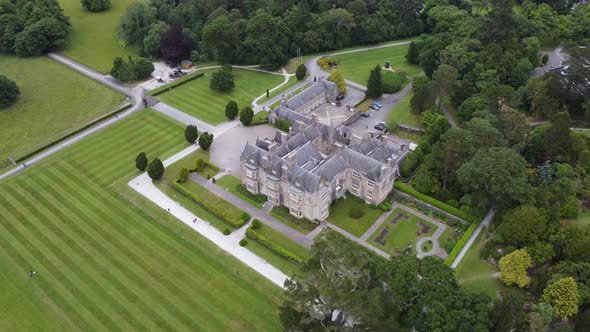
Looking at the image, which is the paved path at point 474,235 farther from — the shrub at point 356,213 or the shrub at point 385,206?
the shrub at point 356,213

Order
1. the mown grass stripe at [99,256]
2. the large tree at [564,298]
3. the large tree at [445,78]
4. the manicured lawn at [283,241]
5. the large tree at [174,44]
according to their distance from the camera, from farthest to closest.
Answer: the large tree at [174,44], the large tree at [445,78], the manicured lawn at [283,241], the mown grass stripe at [99,256], the large tree at [564,298]

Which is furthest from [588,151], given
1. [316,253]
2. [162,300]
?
[162,300]

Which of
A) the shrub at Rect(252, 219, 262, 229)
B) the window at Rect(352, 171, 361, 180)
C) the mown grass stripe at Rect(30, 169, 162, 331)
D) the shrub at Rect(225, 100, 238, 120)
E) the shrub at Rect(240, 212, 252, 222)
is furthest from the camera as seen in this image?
the shrub at Rect(225, 100, 238, 120)

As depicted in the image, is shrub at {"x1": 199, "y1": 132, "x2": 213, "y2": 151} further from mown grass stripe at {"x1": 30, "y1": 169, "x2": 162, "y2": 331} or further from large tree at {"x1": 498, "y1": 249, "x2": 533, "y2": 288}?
large tree at {"x1": 498, "y1": 249, "x2": 533, "y2": 288}

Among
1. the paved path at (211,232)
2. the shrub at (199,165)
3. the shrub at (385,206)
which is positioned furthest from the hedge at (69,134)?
the shrub at (385,206)

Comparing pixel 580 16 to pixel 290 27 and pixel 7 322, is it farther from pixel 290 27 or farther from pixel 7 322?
pixel 7 322

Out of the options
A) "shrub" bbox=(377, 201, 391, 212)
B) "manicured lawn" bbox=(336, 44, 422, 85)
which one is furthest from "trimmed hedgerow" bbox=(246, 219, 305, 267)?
"manicured lawn" bbox=(336, 44, 422, 85)
